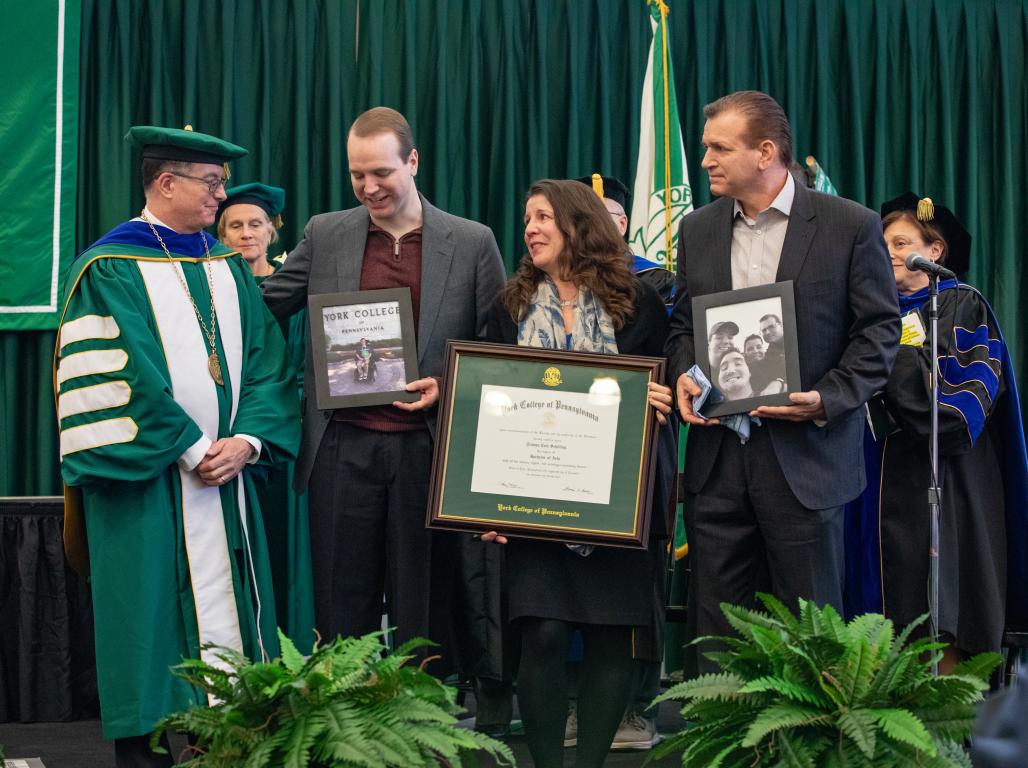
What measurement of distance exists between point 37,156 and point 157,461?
2740 mm

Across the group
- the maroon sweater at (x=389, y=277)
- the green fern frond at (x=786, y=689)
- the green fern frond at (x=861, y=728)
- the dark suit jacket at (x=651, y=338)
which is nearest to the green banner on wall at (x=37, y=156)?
the maroon sweater at (x=389, y=277)

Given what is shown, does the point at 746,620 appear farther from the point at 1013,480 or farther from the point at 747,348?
the point at 1013,480

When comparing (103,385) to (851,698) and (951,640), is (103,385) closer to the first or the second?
(851,698)

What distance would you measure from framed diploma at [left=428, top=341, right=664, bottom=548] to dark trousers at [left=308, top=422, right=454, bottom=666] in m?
0.24

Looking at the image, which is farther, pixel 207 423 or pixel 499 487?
pixel 207 423

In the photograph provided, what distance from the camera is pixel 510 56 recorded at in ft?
20.3

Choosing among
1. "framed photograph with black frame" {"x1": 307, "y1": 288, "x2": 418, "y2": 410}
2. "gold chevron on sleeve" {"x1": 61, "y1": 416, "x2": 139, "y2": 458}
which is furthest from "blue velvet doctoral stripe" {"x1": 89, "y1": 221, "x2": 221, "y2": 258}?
"gold chevron on sleeve" {"x1": 61, "y1": 416, "x2": 139, "y2": 458}

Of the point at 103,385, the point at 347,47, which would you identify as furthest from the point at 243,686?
the point at 347,47

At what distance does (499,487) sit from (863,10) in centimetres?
426

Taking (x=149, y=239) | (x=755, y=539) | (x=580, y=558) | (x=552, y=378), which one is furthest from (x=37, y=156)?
(x=755, y=539)

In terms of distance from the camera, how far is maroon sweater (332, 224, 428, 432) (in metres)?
3.60

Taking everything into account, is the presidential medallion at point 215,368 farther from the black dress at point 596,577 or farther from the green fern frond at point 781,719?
the green fern frond at point 781,719

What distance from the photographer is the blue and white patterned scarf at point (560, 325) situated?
3.47 metres

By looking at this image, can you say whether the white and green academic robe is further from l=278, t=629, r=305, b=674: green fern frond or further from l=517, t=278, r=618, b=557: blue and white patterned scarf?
l=278, t=629, r=305, b=674: green fern frond
